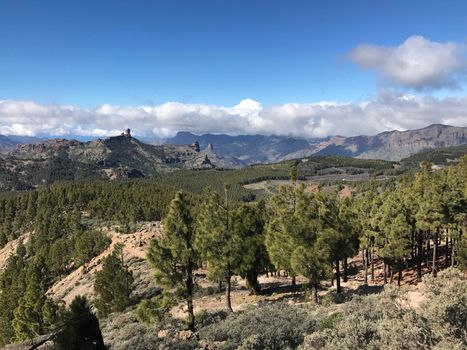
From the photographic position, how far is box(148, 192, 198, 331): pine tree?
97.0 feet

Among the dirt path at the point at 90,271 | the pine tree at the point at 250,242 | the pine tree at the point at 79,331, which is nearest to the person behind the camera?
the pine tree at the point at 79,331

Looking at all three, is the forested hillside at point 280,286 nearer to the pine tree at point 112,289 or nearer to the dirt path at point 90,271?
the pine tree at point 112,289

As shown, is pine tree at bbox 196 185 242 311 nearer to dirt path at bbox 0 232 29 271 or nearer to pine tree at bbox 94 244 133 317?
pine tree at bbox 94 244 133 317

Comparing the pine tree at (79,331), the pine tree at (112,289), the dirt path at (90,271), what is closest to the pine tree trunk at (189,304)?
the pine tree at (79,331)

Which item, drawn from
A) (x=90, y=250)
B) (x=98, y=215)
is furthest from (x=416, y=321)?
(x=98, y=215)

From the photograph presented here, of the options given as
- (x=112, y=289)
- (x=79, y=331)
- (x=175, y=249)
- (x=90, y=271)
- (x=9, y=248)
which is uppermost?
(x=79, y=331)

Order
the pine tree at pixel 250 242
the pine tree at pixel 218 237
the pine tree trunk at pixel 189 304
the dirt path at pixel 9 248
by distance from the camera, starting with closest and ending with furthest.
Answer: the pine tree trunk at pixel 189 304
the pine tree at pixel 218 237
the pine tree at pixel 250 242
the dirt path at pixel 9 248

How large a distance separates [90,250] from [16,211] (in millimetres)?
96505

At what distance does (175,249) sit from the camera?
2938cm

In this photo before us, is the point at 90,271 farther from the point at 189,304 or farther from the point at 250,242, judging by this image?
the point at 189,304

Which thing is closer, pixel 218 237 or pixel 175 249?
pixel 175 249

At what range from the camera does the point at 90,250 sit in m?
94.2

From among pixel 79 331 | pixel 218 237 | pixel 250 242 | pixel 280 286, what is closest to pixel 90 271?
pixel 280 286

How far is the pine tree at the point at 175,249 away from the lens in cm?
2958
